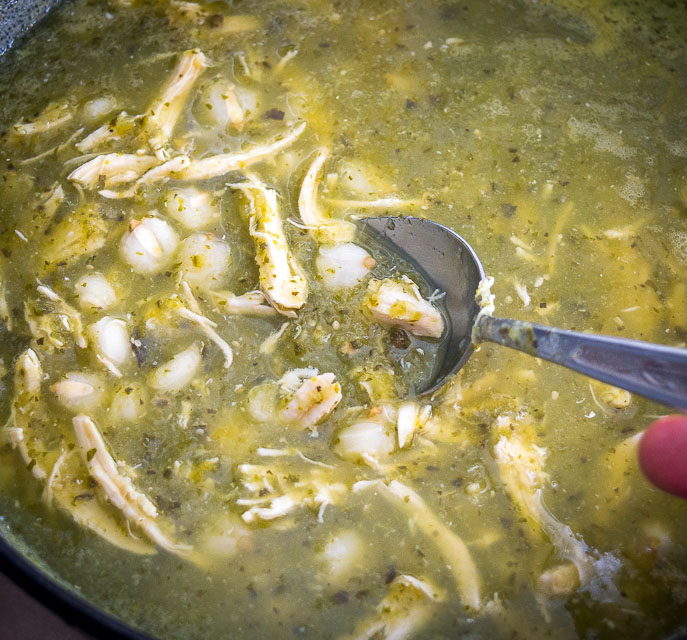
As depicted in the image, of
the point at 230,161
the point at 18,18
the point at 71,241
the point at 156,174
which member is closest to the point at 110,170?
the point at 156,174

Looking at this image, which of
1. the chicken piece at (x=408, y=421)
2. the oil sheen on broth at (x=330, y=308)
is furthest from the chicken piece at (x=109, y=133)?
the chicken piece at (x=408, y=421)

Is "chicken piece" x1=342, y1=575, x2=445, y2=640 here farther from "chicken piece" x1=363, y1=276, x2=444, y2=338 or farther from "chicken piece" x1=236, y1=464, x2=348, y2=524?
"chicken piece" x1=363, y1=276, x2=444, y2=338

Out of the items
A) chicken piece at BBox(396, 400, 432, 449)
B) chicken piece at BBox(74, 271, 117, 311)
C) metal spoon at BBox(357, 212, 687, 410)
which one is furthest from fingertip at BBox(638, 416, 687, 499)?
chicken piece at BBox(74, 271, 117, 311)

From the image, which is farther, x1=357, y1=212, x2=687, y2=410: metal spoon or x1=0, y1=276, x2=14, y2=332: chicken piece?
x1=0, y1=276, x2=14, y2=332: chicken piece

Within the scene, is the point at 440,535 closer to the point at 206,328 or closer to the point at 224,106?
the point at 206,328

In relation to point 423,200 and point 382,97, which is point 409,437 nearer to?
point 423,200

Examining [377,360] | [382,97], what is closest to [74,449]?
[377,360]
